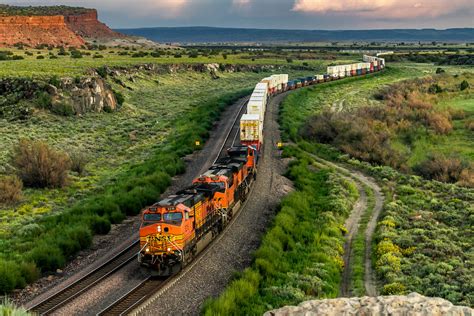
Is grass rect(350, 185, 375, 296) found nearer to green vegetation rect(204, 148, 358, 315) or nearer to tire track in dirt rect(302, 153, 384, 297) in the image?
tire track in dirt rect(302, 153, 384, 297)

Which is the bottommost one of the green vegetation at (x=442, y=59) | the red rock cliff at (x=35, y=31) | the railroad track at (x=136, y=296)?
the railroad track at (x=136, y=296)

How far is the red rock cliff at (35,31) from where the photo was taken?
119 metres

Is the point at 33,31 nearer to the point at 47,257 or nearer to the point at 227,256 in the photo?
the point at 47,257

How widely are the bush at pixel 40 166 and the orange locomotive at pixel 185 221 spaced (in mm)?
13881

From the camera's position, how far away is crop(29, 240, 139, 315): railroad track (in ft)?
63.3

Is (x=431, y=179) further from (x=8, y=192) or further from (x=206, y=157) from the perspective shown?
(x=8, y=192)

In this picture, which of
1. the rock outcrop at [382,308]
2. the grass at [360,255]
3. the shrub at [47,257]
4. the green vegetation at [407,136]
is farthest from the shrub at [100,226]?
the green vegetation at [407,136]

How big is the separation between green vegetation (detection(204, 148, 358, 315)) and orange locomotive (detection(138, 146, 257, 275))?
264 centimetres

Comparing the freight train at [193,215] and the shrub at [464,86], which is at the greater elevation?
the shrub at [464,86]

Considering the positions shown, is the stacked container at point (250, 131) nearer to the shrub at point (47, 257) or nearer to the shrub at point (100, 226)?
the shrub at point (100, 226)

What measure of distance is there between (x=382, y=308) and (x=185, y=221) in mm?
9708

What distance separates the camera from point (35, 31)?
130000 millimetres

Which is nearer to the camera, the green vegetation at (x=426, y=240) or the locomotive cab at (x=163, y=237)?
the locomotive cab at (x=163, y=237)

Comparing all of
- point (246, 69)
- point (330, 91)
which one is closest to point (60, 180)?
point (330, 91)
